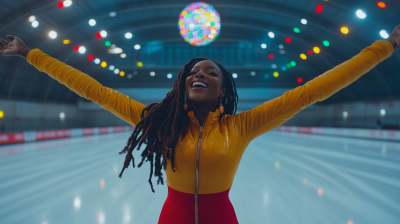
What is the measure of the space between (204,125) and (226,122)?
0.13m

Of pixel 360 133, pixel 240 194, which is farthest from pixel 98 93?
pixel 360 133

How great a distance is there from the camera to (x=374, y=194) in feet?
11.4

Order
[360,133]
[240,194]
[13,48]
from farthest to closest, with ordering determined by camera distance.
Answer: [360,133] → [240,194] → [13,48]

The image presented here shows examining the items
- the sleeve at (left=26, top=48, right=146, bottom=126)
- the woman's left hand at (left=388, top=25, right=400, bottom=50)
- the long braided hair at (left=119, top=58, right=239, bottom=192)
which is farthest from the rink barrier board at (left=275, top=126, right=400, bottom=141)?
the sleeve at (left=26, top=48, right=146, bottom=126)

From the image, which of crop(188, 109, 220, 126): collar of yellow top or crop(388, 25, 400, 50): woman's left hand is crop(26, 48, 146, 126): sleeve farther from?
crop(388, 25, 400, 50): woman's left hand

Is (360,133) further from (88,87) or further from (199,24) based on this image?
(88,87)

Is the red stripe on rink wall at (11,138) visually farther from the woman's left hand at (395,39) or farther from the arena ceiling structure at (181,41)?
the woman's left hand at (395,39)

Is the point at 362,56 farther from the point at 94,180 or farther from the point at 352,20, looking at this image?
the point at 352,20

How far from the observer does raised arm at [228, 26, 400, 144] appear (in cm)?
121

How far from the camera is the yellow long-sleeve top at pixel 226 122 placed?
1.15m

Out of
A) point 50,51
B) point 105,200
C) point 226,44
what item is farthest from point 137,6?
point 105,200

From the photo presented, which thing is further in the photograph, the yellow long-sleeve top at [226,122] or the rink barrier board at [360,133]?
the rink barrier board at [360,133]

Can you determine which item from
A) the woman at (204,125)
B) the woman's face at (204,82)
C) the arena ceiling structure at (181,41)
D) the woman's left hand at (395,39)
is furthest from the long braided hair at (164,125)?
the arena ceiling structure at (181,41)

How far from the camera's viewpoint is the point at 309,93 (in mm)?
1203
